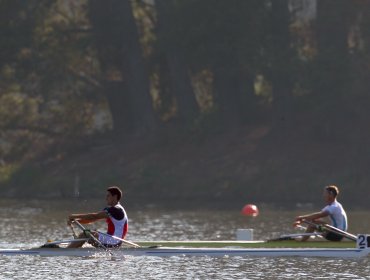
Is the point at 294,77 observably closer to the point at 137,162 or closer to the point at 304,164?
the point at 304,164

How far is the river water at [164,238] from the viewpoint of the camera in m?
25.8

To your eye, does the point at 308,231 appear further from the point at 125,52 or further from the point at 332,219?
the point at 125,52

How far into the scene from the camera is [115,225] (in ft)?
92.8

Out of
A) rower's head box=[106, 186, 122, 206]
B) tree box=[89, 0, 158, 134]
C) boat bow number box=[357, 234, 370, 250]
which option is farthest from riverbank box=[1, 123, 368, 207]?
rower's head box=[106, 186, 122, 206]

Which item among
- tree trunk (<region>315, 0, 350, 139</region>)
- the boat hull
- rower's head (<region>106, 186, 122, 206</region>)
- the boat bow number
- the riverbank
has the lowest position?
the boat hull

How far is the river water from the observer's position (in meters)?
25.8

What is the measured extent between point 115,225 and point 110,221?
0.46 ft

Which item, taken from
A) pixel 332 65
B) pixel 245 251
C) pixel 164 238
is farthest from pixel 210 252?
pixel 332 65

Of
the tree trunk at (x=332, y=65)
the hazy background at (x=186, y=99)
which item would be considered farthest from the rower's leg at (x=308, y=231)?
the tree trunk at (x=332, y=65)

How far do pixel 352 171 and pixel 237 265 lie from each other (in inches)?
1101

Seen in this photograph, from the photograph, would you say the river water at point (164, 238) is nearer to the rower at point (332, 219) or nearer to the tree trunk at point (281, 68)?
the rower at point (332, 219)

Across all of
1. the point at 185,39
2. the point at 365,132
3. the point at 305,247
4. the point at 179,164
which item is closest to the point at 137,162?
the point at 179,164

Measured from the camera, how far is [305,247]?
28.5 m

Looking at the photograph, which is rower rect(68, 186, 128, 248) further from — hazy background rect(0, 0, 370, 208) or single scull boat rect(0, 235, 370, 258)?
hazy background rect(0, 0, 370, 208)
